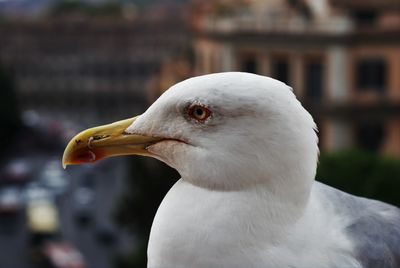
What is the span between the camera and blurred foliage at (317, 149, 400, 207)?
22.0 m

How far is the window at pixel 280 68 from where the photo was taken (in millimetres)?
34500

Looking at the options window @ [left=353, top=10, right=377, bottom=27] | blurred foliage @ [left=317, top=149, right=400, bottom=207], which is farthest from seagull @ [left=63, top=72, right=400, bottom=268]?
window @ [left=353, top=10, right=377, bottom=27]

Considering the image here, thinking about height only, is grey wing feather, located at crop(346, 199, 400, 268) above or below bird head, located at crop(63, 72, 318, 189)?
below

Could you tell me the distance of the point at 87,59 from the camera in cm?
9562

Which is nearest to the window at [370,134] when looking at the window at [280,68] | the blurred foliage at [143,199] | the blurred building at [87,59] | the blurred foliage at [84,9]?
the window at [280,68]

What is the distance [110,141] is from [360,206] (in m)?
1.03

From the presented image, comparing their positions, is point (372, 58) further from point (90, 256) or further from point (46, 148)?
point (46, 148)

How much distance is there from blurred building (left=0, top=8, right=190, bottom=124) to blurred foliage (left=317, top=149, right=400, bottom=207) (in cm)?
6392

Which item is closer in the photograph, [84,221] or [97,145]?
[97,145]

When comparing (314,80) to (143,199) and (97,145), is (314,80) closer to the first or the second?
(143,199)

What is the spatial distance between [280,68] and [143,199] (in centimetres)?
809

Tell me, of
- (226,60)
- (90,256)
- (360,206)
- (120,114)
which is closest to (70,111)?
(120,114)

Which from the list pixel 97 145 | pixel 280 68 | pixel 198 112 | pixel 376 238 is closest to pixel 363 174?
pixel 280 68

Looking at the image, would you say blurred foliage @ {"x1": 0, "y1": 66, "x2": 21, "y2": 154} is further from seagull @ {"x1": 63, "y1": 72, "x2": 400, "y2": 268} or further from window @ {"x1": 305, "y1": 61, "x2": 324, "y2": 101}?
seagull @ {"x1": 63, "y1": 72, "x2": 400, "y2": 268}
